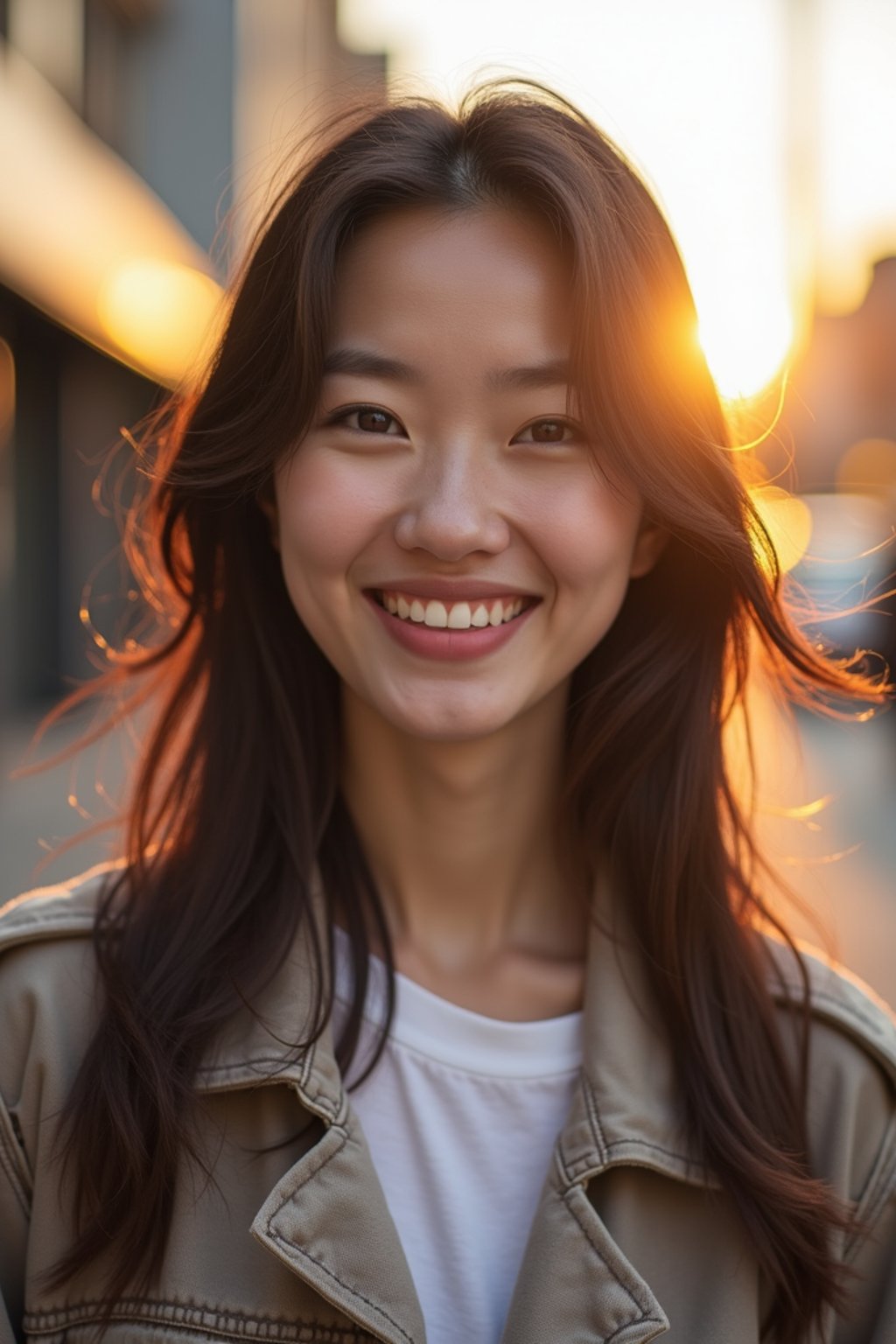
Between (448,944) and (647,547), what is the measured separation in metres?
0.68

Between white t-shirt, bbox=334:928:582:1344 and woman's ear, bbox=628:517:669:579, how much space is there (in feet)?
2.22

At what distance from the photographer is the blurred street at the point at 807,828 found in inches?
239

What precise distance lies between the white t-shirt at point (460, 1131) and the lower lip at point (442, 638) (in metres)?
0.49

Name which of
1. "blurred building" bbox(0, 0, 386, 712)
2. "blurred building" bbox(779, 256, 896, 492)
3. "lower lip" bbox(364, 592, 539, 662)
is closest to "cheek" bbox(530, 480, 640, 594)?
"lower lip" bbox(364, 592, 539, 662)

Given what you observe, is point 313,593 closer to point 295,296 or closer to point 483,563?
point 483,563

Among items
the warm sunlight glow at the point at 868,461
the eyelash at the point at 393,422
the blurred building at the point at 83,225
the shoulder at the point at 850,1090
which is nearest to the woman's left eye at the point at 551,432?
the eyelash at the point at 393,422

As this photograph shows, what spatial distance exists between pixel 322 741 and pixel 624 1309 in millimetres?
931

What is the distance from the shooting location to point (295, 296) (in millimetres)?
1849

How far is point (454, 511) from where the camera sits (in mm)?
1800

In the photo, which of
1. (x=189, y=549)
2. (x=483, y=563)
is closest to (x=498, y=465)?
(x=483, y=563)

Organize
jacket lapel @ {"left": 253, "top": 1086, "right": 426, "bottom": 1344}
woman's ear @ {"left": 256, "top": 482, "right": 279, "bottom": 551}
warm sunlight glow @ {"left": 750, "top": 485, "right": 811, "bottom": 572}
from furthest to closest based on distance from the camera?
warm sunlight glow @ {"left": 750, "top": 485, "right": 811, "bottom": 572}
woman's ear @ {"left": 256, "top": 482, "right": 279, "bottom": 551}
jacket lapel @ {"left": 253, "top": 1086, "right": 426, "bottom": 1344}

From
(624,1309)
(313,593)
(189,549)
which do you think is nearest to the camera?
(624,1309)

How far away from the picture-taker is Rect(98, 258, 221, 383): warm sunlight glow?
13.3 meters

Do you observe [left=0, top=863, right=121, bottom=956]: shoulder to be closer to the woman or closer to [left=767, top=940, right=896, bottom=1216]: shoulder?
the woman
